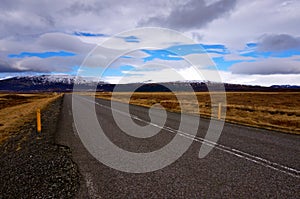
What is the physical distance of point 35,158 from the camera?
7.87m

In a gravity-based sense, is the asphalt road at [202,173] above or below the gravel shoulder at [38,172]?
above

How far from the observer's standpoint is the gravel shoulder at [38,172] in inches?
203

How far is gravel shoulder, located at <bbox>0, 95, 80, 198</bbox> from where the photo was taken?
5.16m

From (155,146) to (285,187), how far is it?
4.68m

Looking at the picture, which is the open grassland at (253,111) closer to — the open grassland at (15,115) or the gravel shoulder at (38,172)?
the gravel shoulder at (38,172)

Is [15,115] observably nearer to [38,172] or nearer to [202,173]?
[38,172]

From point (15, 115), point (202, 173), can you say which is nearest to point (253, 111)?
point (202, 173)

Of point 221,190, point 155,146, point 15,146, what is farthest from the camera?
point 15,146

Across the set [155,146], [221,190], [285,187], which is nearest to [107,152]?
[155,146]

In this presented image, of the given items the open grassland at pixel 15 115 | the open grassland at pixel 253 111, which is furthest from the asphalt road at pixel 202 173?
the open grassland at pixel 15 115

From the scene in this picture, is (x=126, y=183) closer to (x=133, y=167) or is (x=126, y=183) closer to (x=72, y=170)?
(x=133, y=167)

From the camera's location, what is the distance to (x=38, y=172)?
21.2 ft

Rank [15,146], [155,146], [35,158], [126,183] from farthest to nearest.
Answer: [15,146]
[155,146]
[35,158]
[126,183]

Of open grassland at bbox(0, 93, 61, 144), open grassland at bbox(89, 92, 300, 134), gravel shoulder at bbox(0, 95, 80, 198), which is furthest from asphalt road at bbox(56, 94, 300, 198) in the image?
open grassland at bbox(0, 93, 61, 144)
